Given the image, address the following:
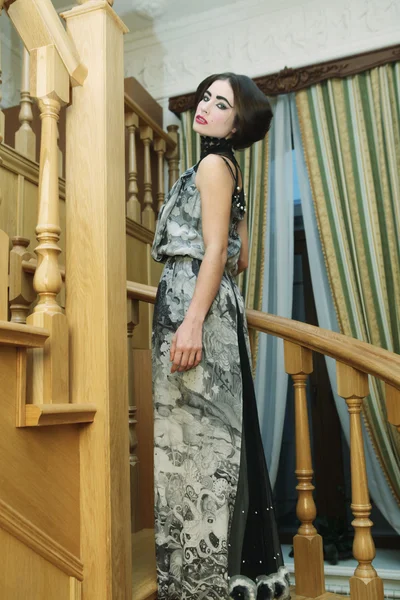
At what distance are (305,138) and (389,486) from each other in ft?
7.09

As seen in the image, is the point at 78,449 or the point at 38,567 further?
the point at 78,449

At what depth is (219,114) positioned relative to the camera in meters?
1.72

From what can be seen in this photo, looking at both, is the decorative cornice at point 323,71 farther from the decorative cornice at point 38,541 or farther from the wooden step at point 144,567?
the decorative cornice at point 38,541

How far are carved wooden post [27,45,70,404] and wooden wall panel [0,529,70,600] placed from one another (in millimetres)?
283

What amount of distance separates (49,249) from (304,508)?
113cm

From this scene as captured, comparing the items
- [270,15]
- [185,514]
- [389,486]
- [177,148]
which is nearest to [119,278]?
[185,514]

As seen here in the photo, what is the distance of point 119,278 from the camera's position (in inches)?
55.4

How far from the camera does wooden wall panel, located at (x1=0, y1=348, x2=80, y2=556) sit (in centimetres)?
112

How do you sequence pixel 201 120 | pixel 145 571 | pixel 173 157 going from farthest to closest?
pixel 173 157
pixel 201 120
pixel 145 571

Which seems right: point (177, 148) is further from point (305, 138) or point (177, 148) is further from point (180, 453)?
point (180, 453)

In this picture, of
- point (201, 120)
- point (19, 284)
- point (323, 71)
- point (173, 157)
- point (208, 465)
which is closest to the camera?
point (208, 465)

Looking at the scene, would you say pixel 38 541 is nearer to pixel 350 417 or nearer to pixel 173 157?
pixel 350 417

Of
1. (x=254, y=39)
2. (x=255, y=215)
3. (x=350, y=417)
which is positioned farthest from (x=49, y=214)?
(x=254, y=39)

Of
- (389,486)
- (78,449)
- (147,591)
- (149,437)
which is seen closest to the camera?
(78,449)
